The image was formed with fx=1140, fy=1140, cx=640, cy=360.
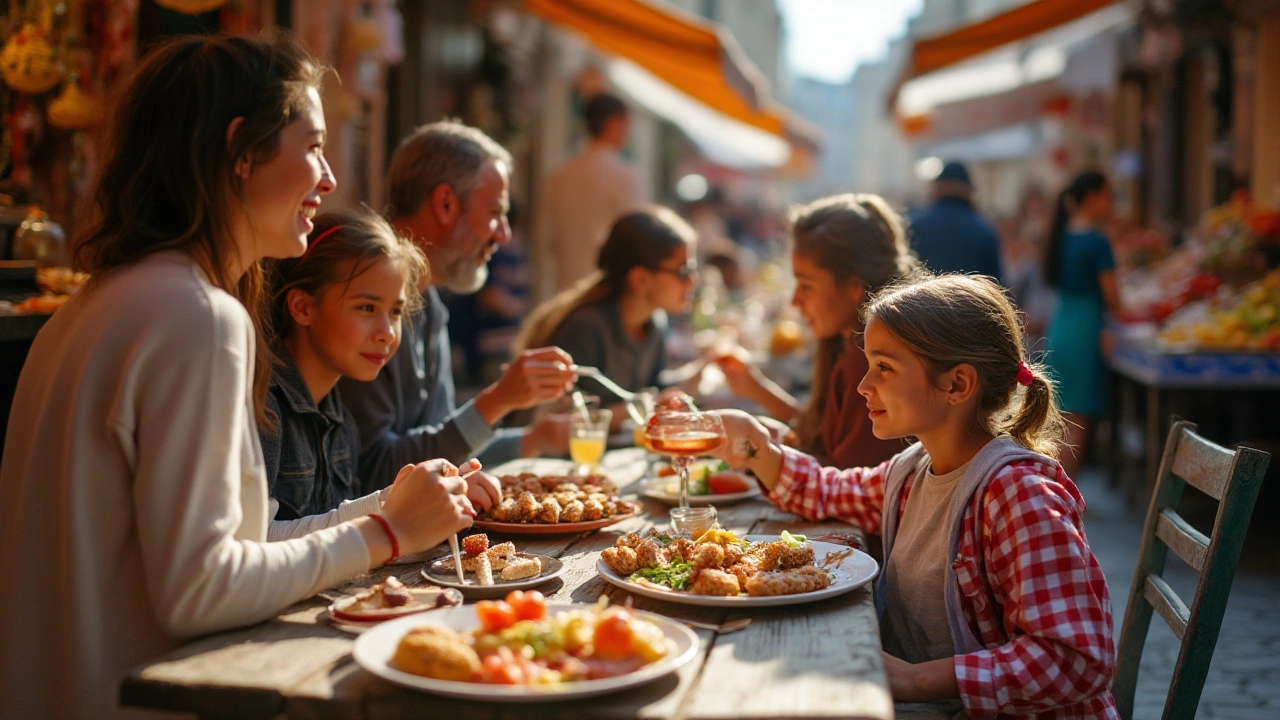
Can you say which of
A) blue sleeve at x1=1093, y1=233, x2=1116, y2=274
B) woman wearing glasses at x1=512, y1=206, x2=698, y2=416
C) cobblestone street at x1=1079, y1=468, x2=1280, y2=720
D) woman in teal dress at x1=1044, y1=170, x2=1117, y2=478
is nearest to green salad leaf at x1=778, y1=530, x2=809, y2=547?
cobblestone street at x1=1079, y1=468, x2=1280, y2=720

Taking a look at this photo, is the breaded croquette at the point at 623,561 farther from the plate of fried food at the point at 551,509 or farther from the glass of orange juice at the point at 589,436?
the glass of orange juice at the point at 589,436

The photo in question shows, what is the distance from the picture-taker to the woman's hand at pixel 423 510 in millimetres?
1917

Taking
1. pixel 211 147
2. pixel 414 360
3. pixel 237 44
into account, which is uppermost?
pixel 237 44

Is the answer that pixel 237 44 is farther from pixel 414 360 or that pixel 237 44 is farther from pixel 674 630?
pixel 414 360

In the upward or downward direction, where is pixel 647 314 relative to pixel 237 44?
downward

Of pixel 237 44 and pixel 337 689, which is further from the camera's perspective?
pixel 237 44

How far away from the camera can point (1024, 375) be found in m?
2.27

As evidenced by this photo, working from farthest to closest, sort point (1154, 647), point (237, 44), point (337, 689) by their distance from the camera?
point (1154, 647), point (237, 44), point (337, 689)

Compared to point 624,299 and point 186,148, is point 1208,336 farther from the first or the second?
point 186,148

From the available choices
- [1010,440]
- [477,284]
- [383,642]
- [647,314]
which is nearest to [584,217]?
[647,314]

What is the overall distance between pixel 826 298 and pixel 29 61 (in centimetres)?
268

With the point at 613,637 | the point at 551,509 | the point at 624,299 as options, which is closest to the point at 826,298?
the point at 551,509

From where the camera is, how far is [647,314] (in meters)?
4.81

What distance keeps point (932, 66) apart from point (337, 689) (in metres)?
10.0
